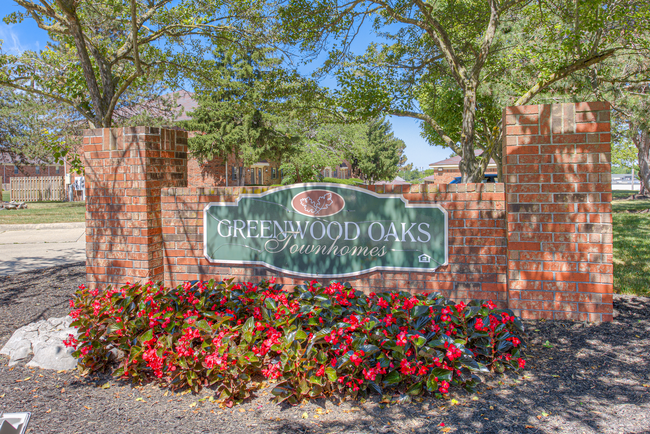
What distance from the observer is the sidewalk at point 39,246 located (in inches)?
323

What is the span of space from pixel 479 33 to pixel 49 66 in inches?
341

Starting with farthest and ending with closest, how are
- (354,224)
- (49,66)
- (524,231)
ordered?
(49,66), (354,224), (524,231)

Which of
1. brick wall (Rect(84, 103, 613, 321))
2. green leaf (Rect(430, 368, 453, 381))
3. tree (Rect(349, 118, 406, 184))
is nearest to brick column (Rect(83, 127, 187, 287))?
brick wall (Rect(84, 103, 613, 321))

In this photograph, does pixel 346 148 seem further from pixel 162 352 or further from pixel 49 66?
pixel 162 352

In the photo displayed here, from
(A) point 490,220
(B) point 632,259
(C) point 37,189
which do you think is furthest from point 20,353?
(C) point 37,189

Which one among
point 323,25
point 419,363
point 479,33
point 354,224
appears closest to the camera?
point 419,363

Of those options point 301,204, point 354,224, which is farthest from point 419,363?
point 301,204

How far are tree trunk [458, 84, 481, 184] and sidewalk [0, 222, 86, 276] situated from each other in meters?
7.74

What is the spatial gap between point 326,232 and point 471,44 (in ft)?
21.6

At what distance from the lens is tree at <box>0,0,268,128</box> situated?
6914 millimetres

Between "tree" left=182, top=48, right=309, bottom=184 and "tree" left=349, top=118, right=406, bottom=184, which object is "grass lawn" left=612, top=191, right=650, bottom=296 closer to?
"tree" left=182, top=48, right=309, bottom=184

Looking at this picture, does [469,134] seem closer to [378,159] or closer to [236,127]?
[236,127]

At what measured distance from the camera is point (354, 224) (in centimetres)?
452

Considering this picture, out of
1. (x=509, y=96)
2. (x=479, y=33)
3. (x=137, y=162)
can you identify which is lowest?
(x=137, y=162)
